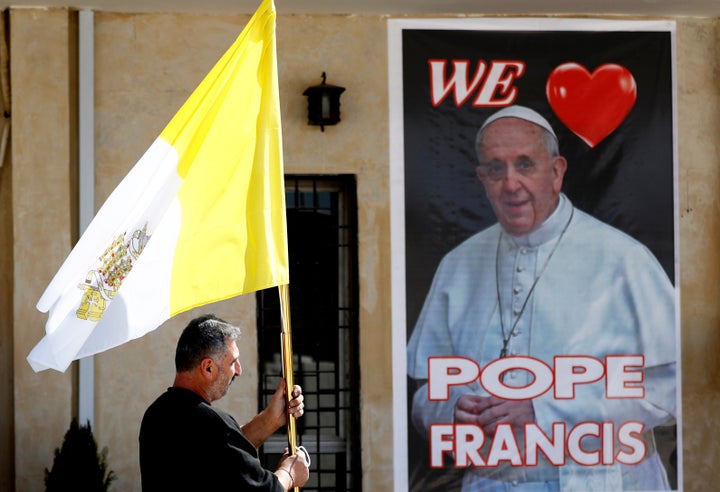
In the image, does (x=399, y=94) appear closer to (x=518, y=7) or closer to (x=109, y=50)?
(x=518, y=7)

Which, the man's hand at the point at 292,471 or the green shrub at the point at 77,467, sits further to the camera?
the green shrub at the point at 77,467

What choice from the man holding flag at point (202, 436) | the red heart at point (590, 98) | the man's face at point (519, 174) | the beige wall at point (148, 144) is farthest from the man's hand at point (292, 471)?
the red heart at point (590, 98)

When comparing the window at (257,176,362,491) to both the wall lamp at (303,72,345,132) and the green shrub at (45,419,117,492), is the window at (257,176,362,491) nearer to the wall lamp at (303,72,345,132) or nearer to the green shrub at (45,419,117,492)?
the wall lamp at (303,72,345,132)

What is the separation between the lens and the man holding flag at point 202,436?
15.9 feet

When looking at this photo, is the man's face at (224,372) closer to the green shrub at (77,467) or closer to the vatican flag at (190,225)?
the vatican flag at (190,225)

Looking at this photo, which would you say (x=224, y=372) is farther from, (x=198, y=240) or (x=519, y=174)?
(x=519, y=174)

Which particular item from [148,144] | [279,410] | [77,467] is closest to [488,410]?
[77,467]

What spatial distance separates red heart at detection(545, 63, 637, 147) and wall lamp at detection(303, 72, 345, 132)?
1.52m

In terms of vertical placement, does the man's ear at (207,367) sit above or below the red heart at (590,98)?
below

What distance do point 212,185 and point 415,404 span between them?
3.85 m

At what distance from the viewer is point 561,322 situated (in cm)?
874

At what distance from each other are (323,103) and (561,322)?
226 cm

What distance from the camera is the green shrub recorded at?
7.89 metres

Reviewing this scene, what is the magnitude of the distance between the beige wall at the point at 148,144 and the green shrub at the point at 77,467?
0.34 metres
